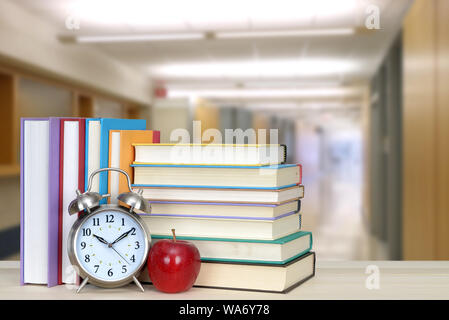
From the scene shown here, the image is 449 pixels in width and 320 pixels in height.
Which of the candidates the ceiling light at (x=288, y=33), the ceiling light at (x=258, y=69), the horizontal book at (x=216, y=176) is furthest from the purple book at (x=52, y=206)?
the ceiling light at (x=258, y=69)

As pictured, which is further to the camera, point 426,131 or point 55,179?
point 426,131

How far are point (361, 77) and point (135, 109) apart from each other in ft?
11.2

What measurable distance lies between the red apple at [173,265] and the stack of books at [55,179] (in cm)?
14

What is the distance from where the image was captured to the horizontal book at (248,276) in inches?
28.4

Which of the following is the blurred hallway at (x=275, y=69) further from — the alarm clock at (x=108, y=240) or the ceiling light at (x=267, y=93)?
the alarm clock at (x=108, y=240)

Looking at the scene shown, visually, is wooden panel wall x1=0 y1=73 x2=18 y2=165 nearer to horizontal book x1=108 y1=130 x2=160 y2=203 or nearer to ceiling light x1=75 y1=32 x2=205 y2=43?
ceiling light x1=75 y1=32 x2=205 y2=43

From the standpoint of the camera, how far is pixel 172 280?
0.70 metres

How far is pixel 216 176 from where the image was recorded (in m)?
0.76

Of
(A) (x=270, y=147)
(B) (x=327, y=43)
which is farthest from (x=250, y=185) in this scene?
(B) (x=327, y=43)

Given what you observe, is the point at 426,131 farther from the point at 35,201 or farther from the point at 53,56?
the point at 53,56

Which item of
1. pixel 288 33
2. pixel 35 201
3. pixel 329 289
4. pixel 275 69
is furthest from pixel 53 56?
pixel 329 289

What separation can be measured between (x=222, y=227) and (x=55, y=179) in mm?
263
